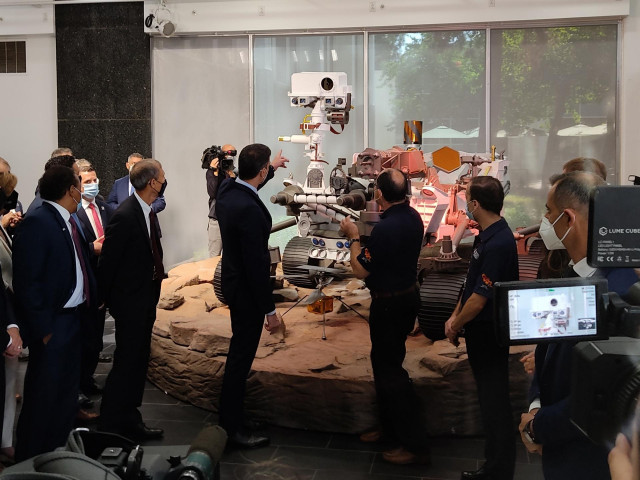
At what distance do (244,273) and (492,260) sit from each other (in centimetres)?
134

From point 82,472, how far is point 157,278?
9.37 feet

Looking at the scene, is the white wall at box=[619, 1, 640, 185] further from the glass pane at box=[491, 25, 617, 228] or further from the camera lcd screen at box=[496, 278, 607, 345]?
the camera lcd screen at box=[496, 278, 607, 345]

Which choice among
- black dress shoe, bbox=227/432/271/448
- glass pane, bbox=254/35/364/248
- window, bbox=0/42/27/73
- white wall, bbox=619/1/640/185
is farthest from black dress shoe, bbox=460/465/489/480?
window, bbox=0/42/27/73

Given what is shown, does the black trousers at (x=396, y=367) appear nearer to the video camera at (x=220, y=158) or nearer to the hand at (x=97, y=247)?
the hand at (x=97, y=247)

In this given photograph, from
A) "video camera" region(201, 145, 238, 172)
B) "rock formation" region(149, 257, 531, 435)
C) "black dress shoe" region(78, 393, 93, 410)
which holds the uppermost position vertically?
"video camera" region(201, 145, 238, 172)

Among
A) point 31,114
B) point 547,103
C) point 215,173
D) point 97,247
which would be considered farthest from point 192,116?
point 97,247

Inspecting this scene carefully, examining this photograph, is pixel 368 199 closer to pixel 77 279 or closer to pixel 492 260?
pixel 492 260

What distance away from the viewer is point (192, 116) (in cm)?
970

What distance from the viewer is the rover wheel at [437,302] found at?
499cm

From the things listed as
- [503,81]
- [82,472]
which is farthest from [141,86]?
[82,472]

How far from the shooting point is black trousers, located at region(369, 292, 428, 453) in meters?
4.00

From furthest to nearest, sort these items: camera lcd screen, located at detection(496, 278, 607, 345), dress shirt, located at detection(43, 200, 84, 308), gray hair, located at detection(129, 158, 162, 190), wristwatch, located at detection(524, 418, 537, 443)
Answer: gray hair, located at detection(129, 158, 162, 190) < dress shirt, located at detection(43, 200, 84, 308) < wristwatch, located at detection(524, 418, 537, 443) < camera lcd screen, located at detection(496, 278, 607, 345)

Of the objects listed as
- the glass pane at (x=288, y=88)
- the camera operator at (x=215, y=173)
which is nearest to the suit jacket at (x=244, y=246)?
the camera operator at (x=215, y=173)

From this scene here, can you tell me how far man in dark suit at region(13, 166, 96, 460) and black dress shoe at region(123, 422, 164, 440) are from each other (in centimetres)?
50
